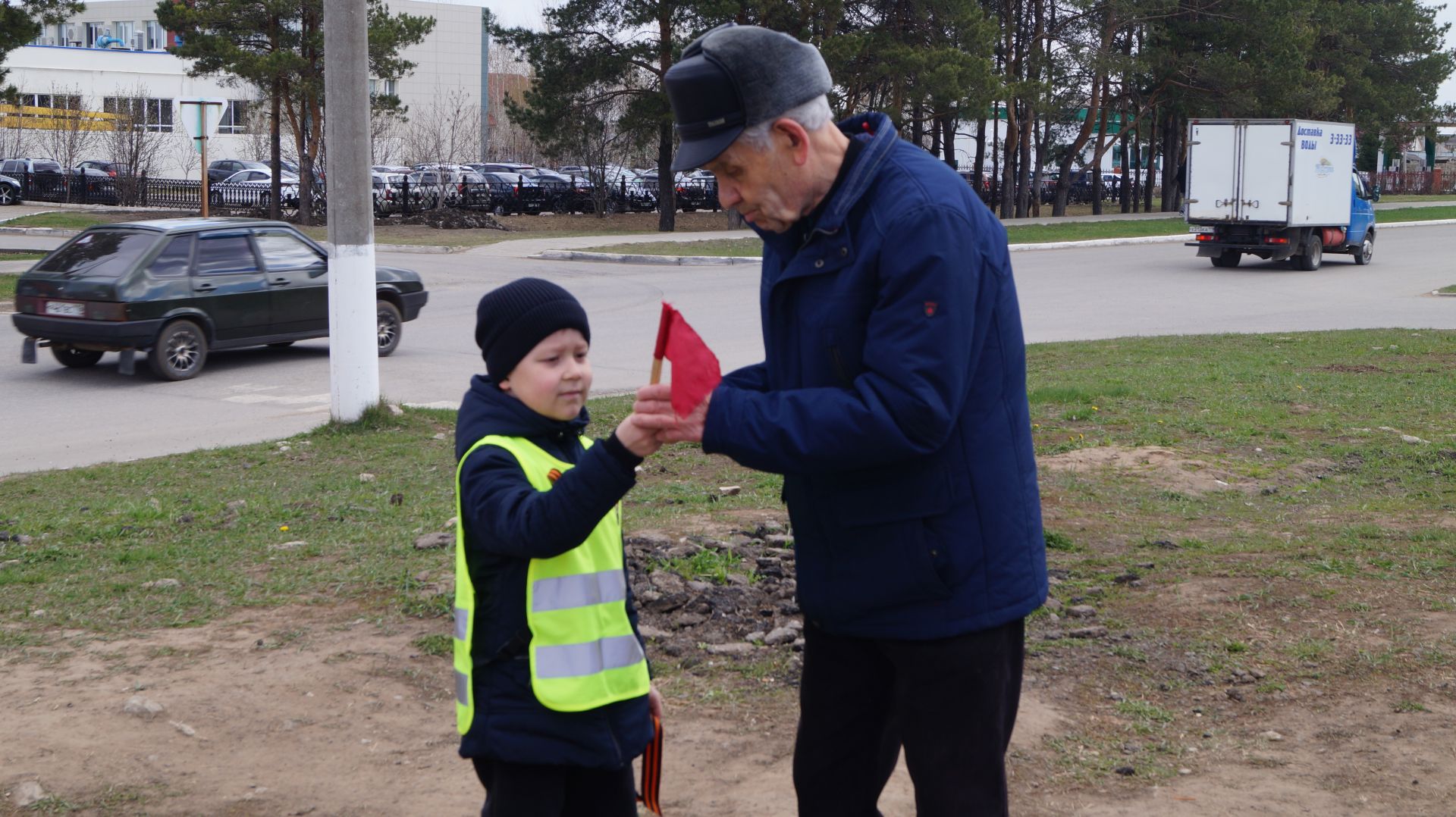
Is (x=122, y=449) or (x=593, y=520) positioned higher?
(x=593, y=520)

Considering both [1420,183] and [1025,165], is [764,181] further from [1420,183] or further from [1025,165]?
[1420,183]

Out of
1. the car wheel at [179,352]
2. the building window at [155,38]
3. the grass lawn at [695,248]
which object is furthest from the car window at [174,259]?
the building window at [155,38]

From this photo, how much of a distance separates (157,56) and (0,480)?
72.3 metres

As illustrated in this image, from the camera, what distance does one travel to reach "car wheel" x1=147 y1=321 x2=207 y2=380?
492 inches

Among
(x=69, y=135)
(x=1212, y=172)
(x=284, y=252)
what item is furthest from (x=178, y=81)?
(x=284, y=252)

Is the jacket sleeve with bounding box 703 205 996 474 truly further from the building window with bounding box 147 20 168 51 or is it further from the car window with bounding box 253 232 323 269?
the building window with bounding box 147 20 168 51

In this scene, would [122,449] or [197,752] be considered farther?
[122,449]

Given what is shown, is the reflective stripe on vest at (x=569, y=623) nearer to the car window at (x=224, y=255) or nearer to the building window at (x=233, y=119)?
the car window at (x=224, y=255)

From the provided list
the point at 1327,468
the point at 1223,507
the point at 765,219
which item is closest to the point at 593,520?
the point at 765,219

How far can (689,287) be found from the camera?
21781 millimetres

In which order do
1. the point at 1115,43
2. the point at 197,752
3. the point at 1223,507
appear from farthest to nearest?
the point at 1115,43 < the point at 1223,507 < the point at 197,752

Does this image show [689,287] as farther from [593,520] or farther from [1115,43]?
[1115,43]

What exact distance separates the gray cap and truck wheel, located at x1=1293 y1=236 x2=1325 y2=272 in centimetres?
2624

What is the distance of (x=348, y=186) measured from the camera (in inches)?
372
